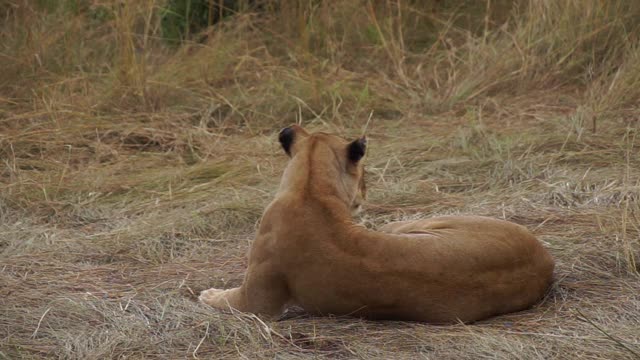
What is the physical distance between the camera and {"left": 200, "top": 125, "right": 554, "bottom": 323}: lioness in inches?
185

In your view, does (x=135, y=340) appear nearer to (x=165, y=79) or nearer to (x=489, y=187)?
(x=489, y=187)

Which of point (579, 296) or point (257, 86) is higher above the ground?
point (579, 296)

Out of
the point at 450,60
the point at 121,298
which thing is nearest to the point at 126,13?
the point at 450,60

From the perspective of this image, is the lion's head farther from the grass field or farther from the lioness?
the grass field

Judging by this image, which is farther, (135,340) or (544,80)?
(544,80)

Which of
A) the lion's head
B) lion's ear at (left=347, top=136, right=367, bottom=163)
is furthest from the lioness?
lion's ear at (left=347, top=136, right=367, bottom=163)

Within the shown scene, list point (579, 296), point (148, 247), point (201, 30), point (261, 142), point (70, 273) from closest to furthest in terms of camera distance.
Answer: point (579, 296)
point (70, 273)
point (148, 247)
point (261, 142)
point (201, 30)

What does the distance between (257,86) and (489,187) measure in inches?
103

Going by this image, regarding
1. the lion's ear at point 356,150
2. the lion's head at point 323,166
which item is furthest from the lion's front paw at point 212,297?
the lion's ear at point 356,150

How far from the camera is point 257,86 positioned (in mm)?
9023

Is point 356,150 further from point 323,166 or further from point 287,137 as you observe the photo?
point 287,137

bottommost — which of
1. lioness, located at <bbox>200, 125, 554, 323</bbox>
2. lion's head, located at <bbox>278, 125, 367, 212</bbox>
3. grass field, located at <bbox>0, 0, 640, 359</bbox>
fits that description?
grass field, located at <bbox>0, 0, 640, 359</bbox>

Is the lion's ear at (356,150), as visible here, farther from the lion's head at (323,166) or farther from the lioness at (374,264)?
the lioness at (374,264)

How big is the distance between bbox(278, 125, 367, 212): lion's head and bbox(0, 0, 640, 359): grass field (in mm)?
550
